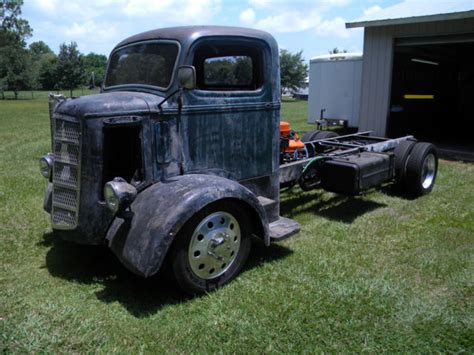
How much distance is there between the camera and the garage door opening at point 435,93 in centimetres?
1417

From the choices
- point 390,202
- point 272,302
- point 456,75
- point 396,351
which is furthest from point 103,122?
point 456,75

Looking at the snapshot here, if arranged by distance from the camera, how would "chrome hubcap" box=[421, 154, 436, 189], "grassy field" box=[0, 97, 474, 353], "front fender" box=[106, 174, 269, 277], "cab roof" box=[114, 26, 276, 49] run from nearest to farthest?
"grassy field" box=[0, 97, 474, 353]
"front fender" box=[106, 174, 269, 277]
"cab roof" box=[114, 26, 276, 49]
"chrome hubcap" box=[421, 154, 436, 189]

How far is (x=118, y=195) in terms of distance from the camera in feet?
11.0

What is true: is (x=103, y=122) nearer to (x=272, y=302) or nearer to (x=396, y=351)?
(x=272, y=302)

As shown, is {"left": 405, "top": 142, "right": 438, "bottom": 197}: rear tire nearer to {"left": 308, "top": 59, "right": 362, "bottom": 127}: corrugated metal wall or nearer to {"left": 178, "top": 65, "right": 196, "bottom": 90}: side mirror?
{"left": 178, "top": 65, "right": 196, "bottom": 90}: side mirror

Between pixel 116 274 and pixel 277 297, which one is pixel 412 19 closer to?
pixel 277 297

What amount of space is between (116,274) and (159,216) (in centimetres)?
115

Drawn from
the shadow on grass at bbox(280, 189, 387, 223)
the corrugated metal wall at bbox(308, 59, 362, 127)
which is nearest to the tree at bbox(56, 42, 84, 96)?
the corrugated metal wall at bbox(308, 59, 362, 127)

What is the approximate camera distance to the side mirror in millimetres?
3479

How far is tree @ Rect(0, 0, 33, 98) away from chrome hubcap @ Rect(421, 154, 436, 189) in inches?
→ 1970

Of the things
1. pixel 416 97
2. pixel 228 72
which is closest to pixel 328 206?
pixel 228 72

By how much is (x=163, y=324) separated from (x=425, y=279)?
2404 mm

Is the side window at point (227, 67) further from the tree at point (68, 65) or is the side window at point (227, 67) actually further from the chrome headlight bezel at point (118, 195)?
the tree at point (68, 65)

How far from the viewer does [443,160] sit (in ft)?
33.1
